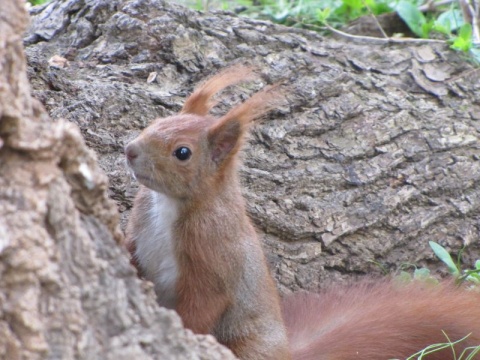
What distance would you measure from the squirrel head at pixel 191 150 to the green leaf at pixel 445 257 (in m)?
1.19

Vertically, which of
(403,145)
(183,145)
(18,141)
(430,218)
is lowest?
(430,218)

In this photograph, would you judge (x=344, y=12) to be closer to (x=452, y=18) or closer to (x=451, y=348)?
(x=452, y=18)

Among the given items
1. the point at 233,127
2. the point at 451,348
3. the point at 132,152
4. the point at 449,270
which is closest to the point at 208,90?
the point at 233,127

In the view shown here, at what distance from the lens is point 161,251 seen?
8.78 ft

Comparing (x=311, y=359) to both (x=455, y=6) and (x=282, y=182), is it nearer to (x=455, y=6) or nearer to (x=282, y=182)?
(x=282, y=182)

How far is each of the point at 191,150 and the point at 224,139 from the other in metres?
0.12

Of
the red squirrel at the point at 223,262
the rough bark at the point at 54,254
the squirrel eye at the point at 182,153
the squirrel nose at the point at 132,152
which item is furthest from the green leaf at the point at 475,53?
the rough bark at the point at 54,254

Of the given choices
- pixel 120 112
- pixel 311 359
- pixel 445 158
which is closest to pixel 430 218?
pixel 445 158

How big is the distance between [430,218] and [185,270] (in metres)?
1.50

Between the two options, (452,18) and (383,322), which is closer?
(383,322)

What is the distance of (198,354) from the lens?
76.9 inches

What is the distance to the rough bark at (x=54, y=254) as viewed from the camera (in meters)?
1.58

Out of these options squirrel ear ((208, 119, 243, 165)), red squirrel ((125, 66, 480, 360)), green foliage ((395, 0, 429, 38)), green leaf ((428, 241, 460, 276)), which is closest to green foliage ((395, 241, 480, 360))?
green leaf ((428, 241, 460, 276))

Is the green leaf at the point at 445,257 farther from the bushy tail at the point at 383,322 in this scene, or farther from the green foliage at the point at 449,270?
the bushy tail at the point at 383,322
